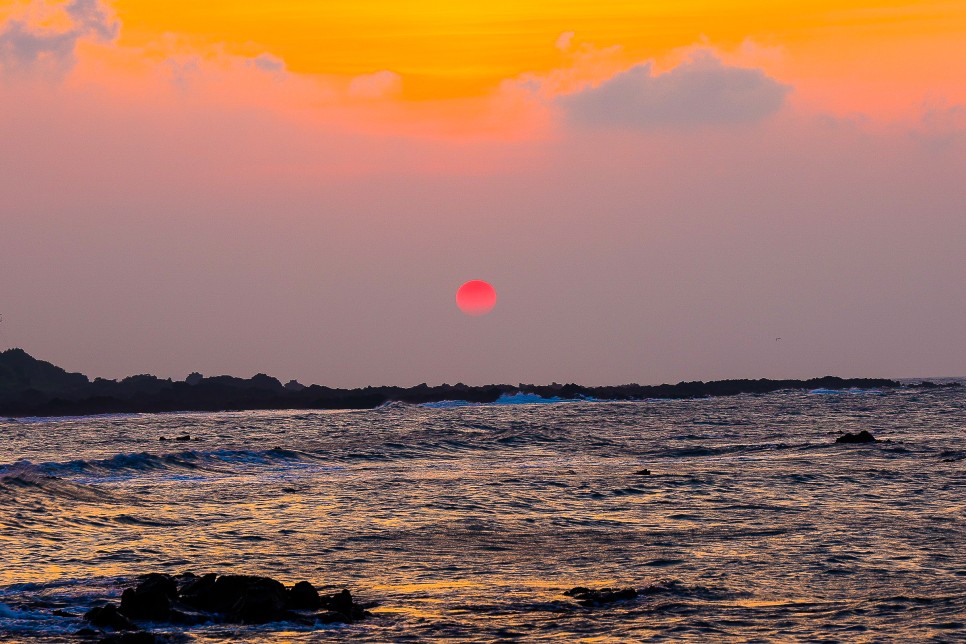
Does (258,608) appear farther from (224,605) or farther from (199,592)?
(199,592)

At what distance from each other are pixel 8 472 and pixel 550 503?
19217 mm

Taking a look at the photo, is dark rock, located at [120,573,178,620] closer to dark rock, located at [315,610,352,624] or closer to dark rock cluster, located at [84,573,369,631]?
dark rock cluster, located at [84,573,369,631]

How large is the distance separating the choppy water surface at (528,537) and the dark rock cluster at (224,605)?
501 millimetres

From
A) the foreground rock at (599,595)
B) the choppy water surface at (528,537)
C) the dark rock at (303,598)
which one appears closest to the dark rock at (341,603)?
the dark rock at (303,598)

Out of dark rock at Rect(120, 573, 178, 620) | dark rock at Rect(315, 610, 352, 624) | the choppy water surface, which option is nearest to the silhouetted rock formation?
the choppy water surface

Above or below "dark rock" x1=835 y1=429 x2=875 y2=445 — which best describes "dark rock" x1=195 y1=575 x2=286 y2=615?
below

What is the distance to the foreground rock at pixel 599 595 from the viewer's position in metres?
18.0

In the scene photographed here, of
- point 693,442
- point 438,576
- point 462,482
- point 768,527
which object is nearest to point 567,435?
point 693,442

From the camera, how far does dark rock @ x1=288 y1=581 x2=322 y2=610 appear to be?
1767 centimetres

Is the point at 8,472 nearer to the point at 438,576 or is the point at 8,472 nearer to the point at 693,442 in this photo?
the point at 438,576

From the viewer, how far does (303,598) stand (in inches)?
701

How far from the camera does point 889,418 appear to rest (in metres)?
91.1

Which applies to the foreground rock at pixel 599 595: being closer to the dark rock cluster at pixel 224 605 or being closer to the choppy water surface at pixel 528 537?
the choppy water surface at pixel 528 537

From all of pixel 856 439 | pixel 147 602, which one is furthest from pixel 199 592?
pixel 856 439
